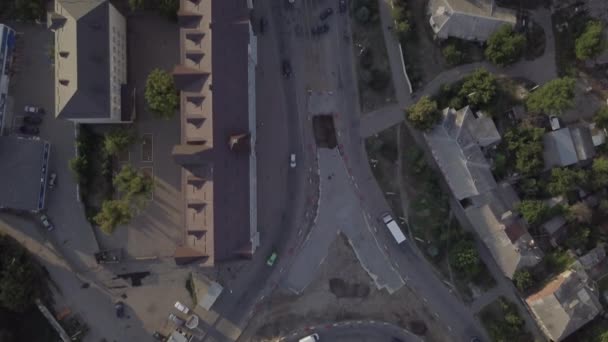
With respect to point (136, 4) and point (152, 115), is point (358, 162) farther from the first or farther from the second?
Answer: point (136, 4)

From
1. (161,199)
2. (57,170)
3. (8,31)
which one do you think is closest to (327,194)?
(161,199)

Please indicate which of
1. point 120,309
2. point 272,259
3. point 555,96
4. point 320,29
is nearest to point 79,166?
point 120,309

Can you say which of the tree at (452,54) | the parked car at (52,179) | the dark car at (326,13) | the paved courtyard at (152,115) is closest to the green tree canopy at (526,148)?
the tree at (452,54)

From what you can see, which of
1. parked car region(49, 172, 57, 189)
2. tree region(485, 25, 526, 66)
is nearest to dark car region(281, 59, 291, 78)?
tree region(485, 25, 526, 66)

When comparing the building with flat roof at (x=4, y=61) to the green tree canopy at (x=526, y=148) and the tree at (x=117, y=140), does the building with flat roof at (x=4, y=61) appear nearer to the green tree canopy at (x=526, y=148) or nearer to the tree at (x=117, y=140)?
the tree at (x=117, y=140)

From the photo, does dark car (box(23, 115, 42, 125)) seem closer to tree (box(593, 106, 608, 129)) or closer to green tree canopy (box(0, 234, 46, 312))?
green tree canopy (box(0, 234, 46, 312))
